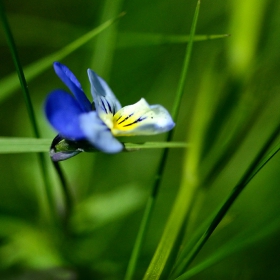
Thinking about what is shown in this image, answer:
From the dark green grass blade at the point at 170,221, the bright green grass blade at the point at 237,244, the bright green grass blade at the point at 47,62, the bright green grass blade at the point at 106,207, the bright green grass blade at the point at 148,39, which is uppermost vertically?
the bright green grass blade at the point at 148,39

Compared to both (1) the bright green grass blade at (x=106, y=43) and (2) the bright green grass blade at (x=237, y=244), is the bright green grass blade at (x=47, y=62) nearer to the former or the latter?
(1) the bright green grass blade at (x=106, y=43)

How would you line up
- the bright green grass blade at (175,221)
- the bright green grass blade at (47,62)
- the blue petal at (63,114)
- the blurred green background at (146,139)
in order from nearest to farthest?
the blue petal at (63,114) < the bright green grass blade at (175,221) < the bright green grass blade at (47,62) < the blurred green background at (146,139)

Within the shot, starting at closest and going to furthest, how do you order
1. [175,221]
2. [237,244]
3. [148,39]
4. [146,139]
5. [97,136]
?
1. [97,136]
2. [237,244]
3. [175,221]
4. [148,39]
5. [146,139]

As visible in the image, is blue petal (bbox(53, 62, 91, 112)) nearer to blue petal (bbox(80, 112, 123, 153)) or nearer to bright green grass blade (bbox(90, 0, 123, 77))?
blue petal (bbox(80, 112, 123, 153))

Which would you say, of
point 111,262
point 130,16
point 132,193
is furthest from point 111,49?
point 111,262

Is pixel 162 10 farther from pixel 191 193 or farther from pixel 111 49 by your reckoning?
pixel 191 193

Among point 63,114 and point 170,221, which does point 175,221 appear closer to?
point 170,221

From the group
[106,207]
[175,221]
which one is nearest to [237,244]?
[175,221]

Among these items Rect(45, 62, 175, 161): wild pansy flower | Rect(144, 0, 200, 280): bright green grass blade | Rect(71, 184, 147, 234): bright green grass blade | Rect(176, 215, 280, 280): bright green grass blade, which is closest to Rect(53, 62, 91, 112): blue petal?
Rect(45, 62, 175, 161): wild pansy flower

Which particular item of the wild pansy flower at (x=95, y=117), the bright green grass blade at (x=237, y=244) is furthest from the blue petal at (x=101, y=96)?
the bright green grass blade at (x=237, y=244)
